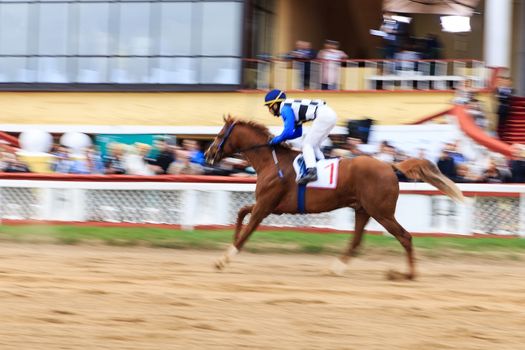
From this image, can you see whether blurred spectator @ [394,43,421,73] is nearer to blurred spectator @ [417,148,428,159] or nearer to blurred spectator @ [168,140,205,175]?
blurred spectator @ [417,148,428,159]

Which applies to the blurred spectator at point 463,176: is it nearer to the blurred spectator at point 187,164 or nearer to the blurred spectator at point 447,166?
the blurred spectator at point 447,166

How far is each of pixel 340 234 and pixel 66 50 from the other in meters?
12.0

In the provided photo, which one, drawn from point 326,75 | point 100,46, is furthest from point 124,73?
point 326,75

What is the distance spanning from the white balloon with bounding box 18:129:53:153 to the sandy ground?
9.48m

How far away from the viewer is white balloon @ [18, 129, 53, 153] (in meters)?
22.4

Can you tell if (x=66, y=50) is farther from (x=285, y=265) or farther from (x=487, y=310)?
(x=487, y=310)

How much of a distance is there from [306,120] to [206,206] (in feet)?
13.9

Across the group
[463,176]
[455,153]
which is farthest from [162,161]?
[463,176]

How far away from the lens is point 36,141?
22.7 meters

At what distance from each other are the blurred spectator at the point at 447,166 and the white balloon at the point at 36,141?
963cm

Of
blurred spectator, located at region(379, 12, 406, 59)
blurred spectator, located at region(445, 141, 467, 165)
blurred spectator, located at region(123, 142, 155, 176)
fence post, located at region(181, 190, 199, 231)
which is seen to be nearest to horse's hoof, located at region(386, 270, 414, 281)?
fence post, located at region(181, 190, 199, 231)

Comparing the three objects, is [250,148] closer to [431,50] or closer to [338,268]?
[338,268]

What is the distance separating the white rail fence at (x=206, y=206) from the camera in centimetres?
1508

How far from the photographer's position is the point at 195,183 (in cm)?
1592
